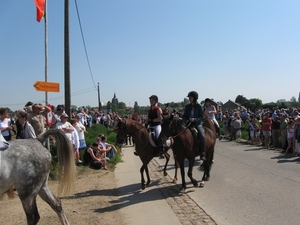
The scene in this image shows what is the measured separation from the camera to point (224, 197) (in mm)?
6812

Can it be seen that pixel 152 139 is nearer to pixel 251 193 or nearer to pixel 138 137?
pixel 138 137

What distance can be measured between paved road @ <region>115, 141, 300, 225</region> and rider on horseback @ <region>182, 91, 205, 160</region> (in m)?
1.26

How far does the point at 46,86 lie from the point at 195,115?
16.2ft

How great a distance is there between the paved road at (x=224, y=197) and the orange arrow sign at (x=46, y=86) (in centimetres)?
359

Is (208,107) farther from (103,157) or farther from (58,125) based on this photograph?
(58,125)

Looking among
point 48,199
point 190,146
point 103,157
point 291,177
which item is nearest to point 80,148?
point 103,157

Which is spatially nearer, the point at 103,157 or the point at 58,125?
the point at 58,125

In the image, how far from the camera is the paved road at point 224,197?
551cm

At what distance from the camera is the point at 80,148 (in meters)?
11.3

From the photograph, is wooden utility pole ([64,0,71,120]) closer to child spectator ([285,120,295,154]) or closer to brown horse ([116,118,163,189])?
brown horse ([116,118,163,189])

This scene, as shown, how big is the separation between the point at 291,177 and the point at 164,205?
4443 mm

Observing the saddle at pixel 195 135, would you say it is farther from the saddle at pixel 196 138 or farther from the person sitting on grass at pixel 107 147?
the person sitting on grass at pixel 107 147

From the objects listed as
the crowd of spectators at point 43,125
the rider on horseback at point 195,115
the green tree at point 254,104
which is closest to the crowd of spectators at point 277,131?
the rider on horseback at point 195,115

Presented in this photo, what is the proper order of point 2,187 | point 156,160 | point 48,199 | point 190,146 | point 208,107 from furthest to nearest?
point 156,160, point 208,107, point 190,146, point 48,199, point 2,187
